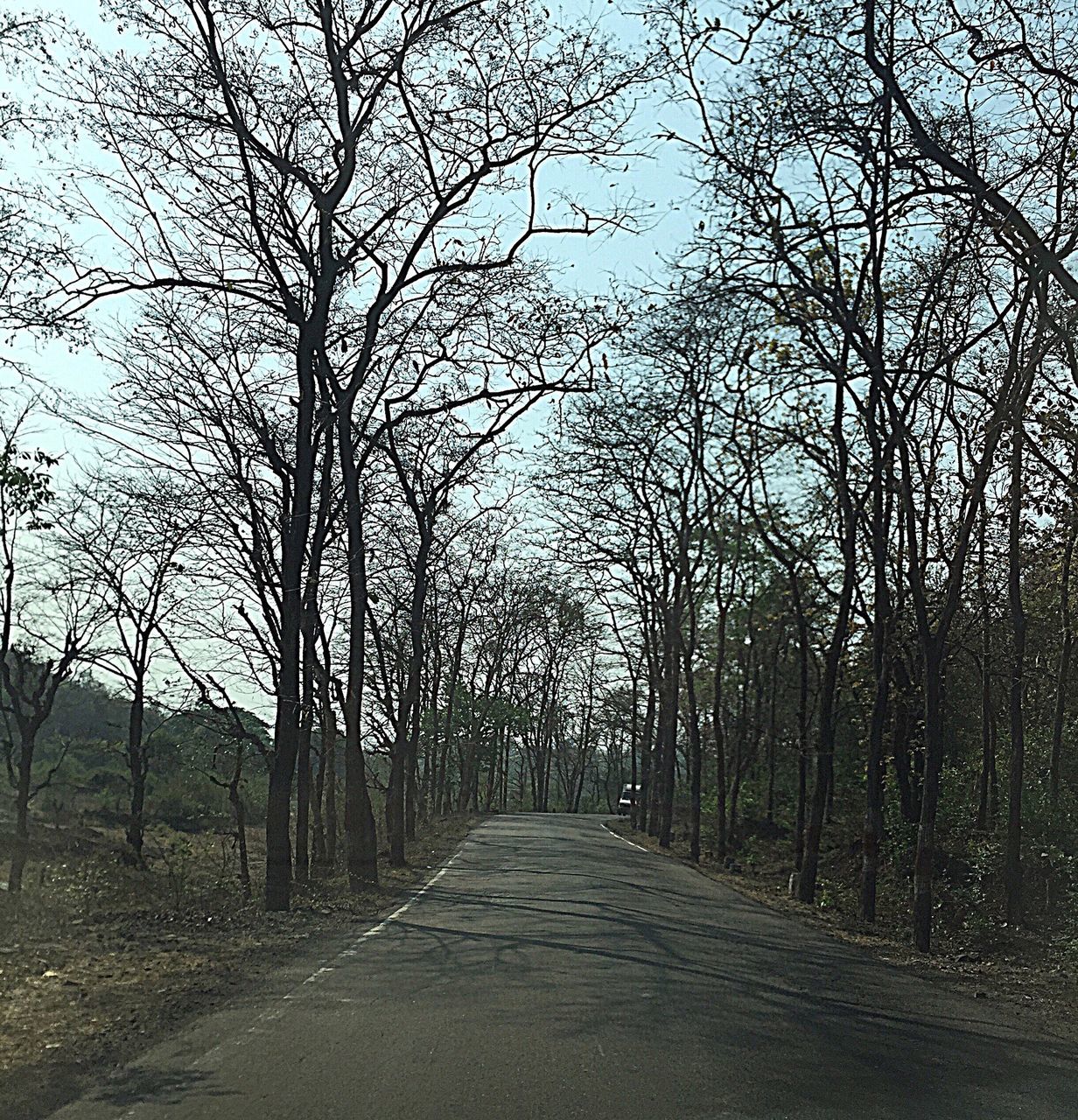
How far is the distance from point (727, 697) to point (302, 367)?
35.9 m

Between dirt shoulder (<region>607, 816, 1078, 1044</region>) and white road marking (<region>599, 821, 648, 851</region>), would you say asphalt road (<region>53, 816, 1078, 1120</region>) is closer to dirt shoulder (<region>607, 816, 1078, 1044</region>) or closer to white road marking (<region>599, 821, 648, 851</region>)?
dirt shoulder (<region>607, 816, 1078, 1044</region>)

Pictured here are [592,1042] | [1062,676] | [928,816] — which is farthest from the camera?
[1062,676]

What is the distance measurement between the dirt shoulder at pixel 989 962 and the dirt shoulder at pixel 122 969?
21.3 ft

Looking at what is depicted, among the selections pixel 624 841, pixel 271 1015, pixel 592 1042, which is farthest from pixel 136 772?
pixel 592 1042

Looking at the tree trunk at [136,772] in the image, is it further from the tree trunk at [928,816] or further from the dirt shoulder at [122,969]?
the tree trunk at [928,816]

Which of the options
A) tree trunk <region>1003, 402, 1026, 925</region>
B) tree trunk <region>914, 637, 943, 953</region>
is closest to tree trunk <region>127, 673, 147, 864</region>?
tree trunk <region>1003, 402, 1026, 925</region>

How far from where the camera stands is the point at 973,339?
1706 centimetres

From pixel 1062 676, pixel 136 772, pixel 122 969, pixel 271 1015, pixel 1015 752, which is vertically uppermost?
pixel 1062 676

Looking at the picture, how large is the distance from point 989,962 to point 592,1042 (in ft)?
28.6

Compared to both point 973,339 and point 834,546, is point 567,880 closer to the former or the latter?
point 834,546

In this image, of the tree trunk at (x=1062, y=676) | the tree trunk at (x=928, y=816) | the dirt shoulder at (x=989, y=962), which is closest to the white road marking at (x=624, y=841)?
the dirt shoulder at (x=989, y=962)

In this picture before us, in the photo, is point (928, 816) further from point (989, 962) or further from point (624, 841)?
point (624, 841)

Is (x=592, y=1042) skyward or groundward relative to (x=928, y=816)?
groundward

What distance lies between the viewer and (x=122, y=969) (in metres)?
11.4
